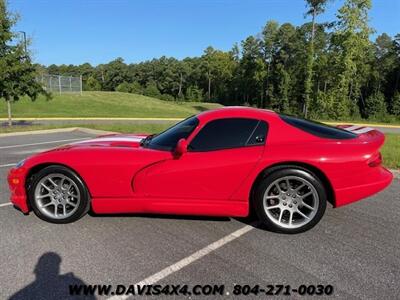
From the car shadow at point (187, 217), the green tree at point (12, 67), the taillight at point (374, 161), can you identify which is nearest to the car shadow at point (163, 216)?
the car shadow at point (187, 217)

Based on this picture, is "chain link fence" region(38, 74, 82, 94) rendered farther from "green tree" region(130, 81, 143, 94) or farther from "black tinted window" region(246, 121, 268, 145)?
"green tree" region(130, 81, 143, 94)

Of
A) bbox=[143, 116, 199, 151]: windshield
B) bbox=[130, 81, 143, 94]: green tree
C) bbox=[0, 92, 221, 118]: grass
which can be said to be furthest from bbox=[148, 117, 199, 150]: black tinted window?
bbox=[130, 81, 143, 94]: green tree

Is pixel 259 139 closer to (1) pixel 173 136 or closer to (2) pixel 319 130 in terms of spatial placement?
(2) pixel 319 130

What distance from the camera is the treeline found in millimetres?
38750

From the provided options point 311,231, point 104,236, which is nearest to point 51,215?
point 104,236

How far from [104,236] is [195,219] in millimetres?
1038

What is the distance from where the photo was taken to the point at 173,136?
Result: 4.14 meters

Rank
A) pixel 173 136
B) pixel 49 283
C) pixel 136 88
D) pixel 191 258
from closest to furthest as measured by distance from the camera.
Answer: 1. pixel 49 283
2. pixel 191 258
3. pixel 173 136
4. pixel 136 88

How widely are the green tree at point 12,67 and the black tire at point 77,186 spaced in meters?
13.0

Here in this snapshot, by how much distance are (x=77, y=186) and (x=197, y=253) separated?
1543 millimetres

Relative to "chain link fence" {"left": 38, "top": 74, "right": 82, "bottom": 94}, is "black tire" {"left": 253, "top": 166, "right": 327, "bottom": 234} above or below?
below

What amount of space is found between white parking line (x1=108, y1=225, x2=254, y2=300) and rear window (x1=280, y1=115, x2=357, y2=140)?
1.24m

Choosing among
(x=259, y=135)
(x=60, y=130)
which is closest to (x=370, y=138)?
(x=259, y=135)

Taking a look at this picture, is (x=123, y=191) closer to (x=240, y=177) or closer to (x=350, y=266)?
(x=240, y=177)
